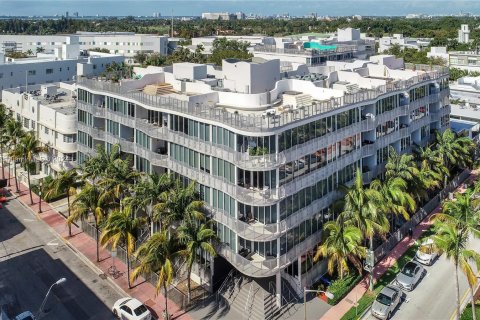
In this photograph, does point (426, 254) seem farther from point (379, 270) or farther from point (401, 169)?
point (401, 169)

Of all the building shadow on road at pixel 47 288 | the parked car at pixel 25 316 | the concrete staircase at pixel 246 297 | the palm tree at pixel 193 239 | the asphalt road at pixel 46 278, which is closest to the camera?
the palm tree at pixel 193 239

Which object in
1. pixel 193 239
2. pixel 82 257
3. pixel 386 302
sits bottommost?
pixel 386 302

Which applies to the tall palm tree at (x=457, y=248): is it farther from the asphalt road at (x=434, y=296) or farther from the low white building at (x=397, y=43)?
the low white building at (x=397, y=43)

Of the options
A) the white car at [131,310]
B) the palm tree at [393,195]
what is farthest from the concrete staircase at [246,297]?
the palm tree at [393,195]

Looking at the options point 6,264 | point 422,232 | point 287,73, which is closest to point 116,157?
point 6,264

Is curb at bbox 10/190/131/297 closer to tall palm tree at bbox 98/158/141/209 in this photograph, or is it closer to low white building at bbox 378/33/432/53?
tall palm tree at bbox 98/158/141/209

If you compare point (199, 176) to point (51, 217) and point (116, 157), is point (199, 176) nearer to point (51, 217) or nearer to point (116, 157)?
point (116, 157)

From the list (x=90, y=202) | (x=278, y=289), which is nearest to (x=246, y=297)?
(x=278, y=289)
